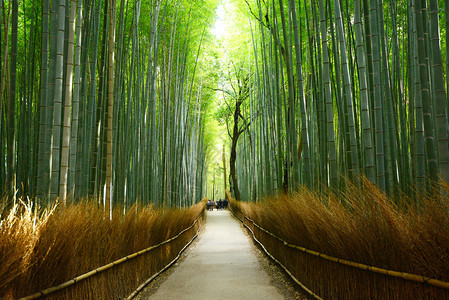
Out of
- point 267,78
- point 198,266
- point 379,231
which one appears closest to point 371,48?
point 379,231

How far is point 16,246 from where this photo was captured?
5.41ft

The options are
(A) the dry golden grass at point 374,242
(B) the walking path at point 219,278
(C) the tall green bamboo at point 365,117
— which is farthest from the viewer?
(B) the walking path at point 219,278

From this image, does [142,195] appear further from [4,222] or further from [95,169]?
[4,222]

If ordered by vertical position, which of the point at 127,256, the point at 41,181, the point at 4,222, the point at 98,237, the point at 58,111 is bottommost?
the point at 127,256

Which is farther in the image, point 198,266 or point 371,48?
point 198,266

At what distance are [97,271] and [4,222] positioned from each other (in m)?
1.08

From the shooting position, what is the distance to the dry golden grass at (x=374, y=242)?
1635mm

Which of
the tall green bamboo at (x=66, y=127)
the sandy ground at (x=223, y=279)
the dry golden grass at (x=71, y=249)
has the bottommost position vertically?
the sandy ground at (x=223, y=279)

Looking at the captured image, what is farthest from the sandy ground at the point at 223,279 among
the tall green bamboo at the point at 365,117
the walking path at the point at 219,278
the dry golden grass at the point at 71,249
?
the tall green bamboo at the point at 365,117

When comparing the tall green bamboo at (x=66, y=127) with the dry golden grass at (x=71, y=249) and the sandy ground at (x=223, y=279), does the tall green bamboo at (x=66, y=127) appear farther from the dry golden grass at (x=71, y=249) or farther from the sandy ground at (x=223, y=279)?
the sandy ground at (x=223, y=279)

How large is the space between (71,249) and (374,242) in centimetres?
164

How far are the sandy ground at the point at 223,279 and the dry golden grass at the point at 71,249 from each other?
0.34 metres

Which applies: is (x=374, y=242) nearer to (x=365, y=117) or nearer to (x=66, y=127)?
(x=365, y=117)

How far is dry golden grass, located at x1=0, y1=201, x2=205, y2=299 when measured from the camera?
169cm
